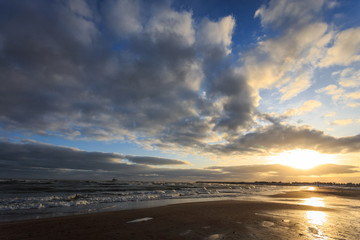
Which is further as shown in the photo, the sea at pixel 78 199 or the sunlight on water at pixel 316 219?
the sea at pixel 78 199

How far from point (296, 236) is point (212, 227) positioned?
160 inches

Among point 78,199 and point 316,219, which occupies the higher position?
point 316,219

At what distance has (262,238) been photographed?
8570 mm

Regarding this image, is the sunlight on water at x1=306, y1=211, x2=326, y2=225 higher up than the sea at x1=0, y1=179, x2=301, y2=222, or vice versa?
the sunlight on water at x1=306, y1=211, x2=326, y2=225

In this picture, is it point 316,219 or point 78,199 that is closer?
point 316,219

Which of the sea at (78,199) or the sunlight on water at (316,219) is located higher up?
the sunlight on water at (316,219)

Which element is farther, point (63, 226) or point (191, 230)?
point (63, 226)

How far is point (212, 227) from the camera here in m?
10.6

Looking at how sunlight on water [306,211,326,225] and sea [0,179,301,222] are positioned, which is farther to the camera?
sea [0,179,301,222]

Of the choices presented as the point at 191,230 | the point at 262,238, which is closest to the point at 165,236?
the point at 191,230

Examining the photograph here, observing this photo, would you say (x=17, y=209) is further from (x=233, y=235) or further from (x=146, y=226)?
(x=233, y=235)

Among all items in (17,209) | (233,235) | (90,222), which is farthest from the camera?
(17,209)

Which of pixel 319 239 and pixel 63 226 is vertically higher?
pixel 319 239

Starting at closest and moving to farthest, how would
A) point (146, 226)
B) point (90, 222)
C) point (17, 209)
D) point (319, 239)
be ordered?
point (319, 239) < point (146, 226) < point (90, 222) < point (17, 209)
